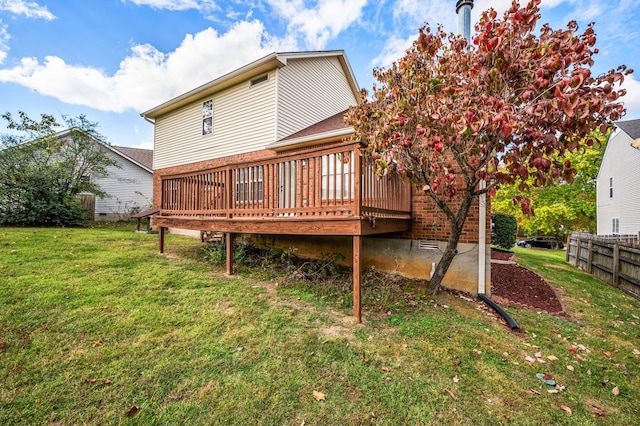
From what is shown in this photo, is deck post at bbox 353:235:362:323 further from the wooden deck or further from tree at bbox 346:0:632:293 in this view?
tree at bbox 346:0:632:293

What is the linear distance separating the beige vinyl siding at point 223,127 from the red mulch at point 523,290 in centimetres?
723

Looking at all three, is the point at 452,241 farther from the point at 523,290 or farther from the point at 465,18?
the point at 465,18

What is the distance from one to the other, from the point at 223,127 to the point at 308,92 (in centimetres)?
333

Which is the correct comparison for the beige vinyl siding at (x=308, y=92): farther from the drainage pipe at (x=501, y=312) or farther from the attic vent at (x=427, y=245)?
the drainage pipe at (x=501, y=312)

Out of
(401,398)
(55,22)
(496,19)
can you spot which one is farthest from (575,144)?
(55,22)

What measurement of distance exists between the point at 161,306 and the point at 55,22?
1210cm

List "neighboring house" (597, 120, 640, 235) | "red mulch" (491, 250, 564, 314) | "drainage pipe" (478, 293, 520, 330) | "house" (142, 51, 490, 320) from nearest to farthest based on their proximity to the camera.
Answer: "drainage pipe" (478, 293, 520, 330) < "house" (142, 51, 490, 320) < "red mulch" (491, 250, 564, 314) < "neighboring house" (597, 120, 640, 235)

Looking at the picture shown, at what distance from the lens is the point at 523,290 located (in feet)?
18.9

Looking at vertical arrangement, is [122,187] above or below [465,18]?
below

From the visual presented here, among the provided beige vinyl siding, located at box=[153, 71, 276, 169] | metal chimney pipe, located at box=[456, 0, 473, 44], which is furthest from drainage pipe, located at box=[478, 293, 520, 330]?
beige vinyl siding, located at box=[153, 71, 276, 169]

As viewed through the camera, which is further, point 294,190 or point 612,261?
point 612,261

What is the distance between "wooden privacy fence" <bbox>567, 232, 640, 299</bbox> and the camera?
261 inches

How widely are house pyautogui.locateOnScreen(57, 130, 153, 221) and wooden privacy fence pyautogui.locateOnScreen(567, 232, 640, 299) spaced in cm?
2118

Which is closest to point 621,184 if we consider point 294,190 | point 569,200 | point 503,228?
point 569,200
